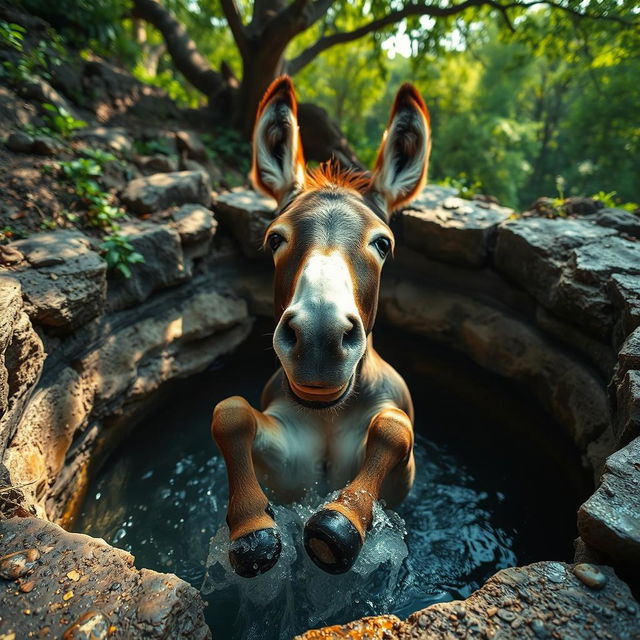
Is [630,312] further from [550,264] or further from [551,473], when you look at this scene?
[551,473]

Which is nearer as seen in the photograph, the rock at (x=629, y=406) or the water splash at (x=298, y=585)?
the rock at (x=629, y=406)

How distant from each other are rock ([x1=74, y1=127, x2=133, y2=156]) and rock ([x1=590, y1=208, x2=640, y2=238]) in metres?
5.39

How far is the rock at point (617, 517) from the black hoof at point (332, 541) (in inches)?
38.0

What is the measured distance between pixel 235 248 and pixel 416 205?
2.19 metres

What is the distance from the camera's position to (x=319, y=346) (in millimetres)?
1632

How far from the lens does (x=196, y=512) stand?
10.6 ft

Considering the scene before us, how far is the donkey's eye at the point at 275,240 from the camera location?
2.25 meters

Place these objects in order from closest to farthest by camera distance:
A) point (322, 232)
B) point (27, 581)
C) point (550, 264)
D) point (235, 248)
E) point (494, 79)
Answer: point (27, 581) → point (322, 232) → point (550, 264) → point (235, 248) → point (494, 79)

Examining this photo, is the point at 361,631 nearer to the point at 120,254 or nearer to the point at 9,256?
the point at 9,256

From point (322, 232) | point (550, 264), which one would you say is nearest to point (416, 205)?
point (550, 264)

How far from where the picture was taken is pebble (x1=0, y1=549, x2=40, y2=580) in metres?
1.53

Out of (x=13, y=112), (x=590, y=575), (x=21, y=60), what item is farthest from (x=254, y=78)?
(x=590, y=575)

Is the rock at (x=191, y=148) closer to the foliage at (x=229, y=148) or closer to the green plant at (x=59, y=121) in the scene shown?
the foliage at (x=229, y=148)

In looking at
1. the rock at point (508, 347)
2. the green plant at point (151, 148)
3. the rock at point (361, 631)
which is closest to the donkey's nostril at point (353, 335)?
the rock at point (361, 631)
